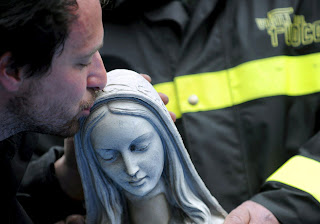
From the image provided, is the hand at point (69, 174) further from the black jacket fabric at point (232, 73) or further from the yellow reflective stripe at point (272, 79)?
the yellow reflective stripe at point (272, 79)

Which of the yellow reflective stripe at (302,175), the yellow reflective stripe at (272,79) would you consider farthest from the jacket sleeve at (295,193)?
the yellow reflective stripe at (272,79)

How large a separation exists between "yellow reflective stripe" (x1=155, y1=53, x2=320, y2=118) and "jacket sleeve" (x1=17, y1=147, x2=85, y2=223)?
24.9 inches

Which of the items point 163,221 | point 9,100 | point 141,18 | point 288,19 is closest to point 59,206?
point 163,221

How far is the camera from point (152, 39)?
7.01 ft

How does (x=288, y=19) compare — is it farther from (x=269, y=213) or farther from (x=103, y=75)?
(x=103, y=75)

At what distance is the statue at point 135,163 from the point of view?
144 centimetres

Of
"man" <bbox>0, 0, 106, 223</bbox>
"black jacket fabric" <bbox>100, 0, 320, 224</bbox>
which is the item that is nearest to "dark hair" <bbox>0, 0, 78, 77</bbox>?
"man" <bbox>0, 0, 106, 223</bbox>

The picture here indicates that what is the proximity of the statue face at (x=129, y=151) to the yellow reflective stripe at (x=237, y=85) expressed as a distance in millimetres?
590

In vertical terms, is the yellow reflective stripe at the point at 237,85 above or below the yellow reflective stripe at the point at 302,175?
above

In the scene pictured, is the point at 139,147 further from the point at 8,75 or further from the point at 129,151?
the point at 8,75

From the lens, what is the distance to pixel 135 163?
4.80 feet

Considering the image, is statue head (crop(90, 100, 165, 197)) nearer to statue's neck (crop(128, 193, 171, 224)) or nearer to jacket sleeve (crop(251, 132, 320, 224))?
statue's neck (crop(128, 193, 171, 224))

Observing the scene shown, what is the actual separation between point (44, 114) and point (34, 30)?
29cm

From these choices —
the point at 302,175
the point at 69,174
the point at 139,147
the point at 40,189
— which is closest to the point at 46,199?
the point at 40,189
